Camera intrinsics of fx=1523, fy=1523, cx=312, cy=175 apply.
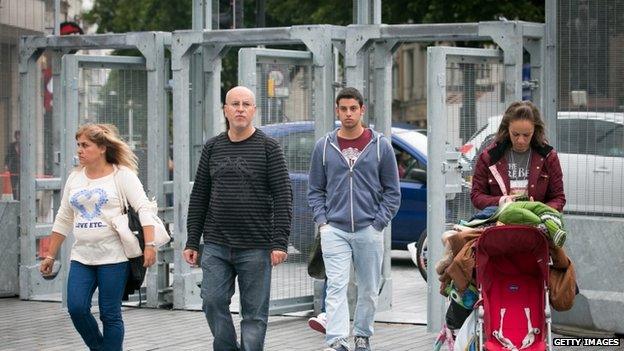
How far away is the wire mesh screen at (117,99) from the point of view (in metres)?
14.2

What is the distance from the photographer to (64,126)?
14016 mm

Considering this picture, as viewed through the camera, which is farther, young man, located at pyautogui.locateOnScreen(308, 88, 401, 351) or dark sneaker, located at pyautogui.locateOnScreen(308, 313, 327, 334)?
dark sneaker, located at pyautogui.locateOnScreen(308, 313, 327, 334)

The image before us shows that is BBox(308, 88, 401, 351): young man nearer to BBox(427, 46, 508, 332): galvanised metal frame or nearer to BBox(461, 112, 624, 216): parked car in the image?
BBox(427, 46, 508, 332): galvanised metal frame

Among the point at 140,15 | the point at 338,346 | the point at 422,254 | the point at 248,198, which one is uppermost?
the point at 140,15

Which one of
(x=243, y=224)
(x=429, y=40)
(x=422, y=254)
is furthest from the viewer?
(x=422, y=254)

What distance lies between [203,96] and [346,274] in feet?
13.5

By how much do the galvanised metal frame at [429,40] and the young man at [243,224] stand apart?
253cm

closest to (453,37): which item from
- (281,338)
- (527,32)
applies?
(527,32)

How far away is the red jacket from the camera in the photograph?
944cm

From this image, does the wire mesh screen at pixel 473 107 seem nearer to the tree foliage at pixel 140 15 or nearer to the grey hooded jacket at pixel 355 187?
the grey hooded jacket at pixel 355 187

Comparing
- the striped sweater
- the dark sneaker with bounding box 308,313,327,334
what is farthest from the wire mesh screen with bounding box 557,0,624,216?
the striped sweater

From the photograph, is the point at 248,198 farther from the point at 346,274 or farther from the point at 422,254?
the point at 422,254

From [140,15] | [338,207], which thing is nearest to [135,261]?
[338,207]

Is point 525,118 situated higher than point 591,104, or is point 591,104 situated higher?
point 591,104
